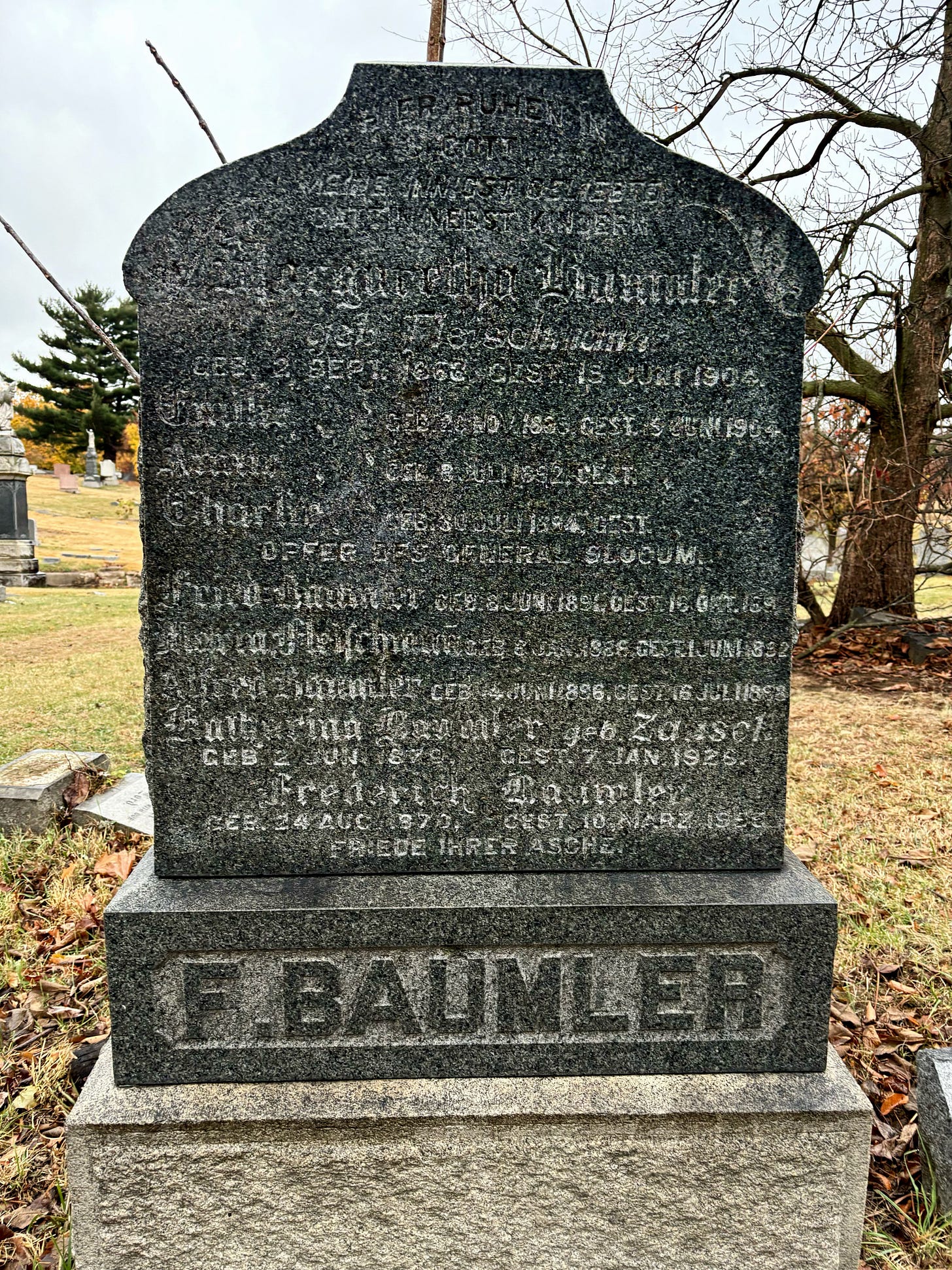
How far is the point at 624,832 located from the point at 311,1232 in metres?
1.27

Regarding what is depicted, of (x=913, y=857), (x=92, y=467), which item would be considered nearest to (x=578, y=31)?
(x=913, y=857)

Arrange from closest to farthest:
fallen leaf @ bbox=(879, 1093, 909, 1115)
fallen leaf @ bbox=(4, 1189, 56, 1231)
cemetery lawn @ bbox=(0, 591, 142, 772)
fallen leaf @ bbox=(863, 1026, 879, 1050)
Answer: fallen leaf @ bbox=(4, 1189, 56, 1231) < fallen leaf @ bbox=(879, 1093, 909, 1115) < fallen leaf @ bbox=(863, 1026, 879, 1050) < cemetery lawn @ bbox=(0, 591, 142, 772)

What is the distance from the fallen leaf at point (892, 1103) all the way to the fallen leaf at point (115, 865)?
319 centimetres

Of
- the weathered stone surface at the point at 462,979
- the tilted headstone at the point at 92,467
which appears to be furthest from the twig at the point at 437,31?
the tilted headstone at the point at 92,467

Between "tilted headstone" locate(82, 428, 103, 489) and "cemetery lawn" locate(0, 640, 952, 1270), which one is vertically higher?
"tilted headstone" locate(82, 428, 103, 489)

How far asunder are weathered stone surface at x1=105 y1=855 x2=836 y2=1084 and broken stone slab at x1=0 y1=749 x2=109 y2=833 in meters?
2.58

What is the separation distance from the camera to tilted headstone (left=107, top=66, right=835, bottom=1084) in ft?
6.91

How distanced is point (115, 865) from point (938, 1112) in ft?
11.3

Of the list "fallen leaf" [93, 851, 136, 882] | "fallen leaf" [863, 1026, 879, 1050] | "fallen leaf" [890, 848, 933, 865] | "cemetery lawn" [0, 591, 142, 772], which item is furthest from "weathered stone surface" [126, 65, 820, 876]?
"cemetery lawn" [0, 591, 142, 772]

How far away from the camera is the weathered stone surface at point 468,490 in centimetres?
210

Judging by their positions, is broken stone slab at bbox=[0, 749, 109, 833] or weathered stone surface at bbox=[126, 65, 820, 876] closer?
weathered stone surface at bbox=[126, 65, 820, 876]

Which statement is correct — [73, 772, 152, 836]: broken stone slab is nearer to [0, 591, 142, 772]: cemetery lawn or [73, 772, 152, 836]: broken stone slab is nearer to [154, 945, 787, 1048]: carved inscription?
[0, 591, 142, 772]: cemetery lawn

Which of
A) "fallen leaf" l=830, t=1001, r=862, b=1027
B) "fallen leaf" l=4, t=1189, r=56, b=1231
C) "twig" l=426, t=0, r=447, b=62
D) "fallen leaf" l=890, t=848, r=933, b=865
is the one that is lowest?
"fallen leaf" l=4, t=1189, r=56, b=1231

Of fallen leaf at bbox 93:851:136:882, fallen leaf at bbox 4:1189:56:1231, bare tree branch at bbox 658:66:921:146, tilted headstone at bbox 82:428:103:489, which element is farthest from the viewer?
tilted headstone at bbox 82:428:103:489
